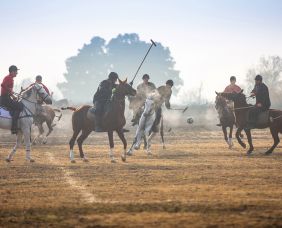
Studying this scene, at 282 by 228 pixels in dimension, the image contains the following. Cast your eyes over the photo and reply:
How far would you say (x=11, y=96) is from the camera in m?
18.1

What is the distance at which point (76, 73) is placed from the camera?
454ft

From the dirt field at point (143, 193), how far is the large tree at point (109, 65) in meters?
119

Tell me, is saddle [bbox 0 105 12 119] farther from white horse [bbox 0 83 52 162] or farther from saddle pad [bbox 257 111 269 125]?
saddle pad [bbox 257 111 269 125]

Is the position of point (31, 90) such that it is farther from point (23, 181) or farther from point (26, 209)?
point (26, 209)

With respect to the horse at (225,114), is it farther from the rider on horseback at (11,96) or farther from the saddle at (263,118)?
the rider on horseback at (11,96)

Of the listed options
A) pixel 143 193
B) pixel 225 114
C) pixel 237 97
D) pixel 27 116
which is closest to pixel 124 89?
pixel 27 116

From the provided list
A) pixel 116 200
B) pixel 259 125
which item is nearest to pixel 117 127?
pixel 259 125

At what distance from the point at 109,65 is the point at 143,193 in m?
131

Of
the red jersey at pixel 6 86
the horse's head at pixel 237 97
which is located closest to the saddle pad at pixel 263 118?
the horse's head at pixel 237 97

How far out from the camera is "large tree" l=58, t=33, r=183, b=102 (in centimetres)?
13788

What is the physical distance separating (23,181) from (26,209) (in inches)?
155

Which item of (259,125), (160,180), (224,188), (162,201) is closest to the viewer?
(162,201)

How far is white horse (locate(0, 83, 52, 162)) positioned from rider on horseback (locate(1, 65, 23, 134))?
0.67 ft

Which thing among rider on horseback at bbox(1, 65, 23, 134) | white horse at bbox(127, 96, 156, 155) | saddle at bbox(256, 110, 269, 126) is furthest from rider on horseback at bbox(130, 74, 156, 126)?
rider on horseback at bbox(1, 65, 23, 134)
